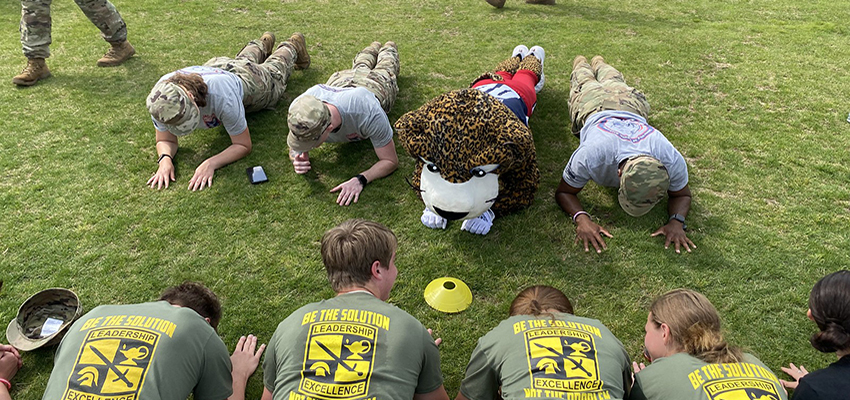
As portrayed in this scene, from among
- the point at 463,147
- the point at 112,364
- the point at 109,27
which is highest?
the point at 463,147

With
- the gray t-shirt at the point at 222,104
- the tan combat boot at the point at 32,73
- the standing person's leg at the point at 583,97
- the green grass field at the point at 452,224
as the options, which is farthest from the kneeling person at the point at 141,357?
the tan combat boot at the point at 32,73

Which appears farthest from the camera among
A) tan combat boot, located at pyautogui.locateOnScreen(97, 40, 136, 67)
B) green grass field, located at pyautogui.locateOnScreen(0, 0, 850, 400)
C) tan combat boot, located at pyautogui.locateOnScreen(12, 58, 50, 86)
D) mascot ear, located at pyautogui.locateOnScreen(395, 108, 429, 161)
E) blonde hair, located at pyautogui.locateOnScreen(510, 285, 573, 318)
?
tan combat boot, located at pyautogui.locateOnScreen(97, 40, 136, 67)

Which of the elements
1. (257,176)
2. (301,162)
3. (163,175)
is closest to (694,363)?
(301,162)

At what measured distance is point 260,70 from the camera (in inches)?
204

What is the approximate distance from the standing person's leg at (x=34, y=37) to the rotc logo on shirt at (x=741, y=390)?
23.2 ft

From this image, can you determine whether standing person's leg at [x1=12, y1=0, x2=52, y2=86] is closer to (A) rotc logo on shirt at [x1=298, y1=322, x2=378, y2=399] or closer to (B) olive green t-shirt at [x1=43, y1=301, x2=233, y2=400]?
(B) olive green t-shirt at [x1=43, y1=301, x2=233, y2=400]

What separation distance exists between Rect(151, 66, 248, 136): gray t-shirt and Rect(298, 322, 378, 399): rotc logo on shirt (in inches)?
113

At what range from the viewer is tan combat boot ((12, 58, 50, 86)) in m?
5.57

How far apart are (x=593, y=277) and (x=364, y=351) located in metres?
1.98

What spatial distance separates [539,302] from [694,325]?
A: 0.73m

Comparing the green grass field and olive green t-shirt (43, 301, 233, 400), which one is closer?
olive green t-shirt (43, 301, 233, 400)

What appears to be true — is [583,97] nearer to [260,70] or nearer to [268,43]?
[260,70]

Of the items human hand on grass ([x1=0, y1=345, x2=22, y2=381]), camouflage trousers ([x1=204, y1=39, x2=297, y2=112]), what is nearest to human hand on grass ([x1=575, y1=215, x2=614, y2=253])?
camouflage trousers ([x1=204, y1=39, x2=297, y2=112])

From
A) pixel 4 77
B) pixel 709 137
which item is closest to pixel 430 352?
pixel 709 137
